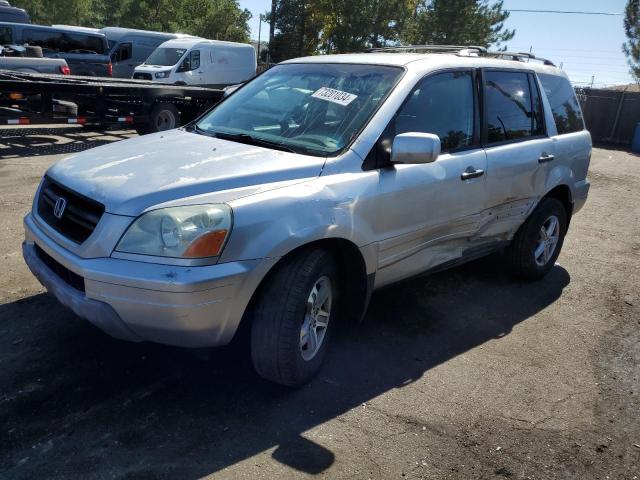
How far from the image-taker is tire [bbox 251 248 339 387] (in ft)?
9.82

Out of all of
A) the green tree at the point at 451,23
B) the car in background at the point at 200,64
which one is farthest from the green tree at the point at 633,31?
the car in background at the point at 200,64

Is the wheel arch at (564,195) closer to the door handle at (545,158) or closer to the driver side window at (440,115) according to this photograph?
the door handle at (545,158)

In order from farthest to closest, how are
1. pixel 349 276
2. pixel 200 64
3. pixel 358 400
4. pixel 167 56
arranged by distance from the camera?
pixel 167 56 → pixel 200 64 → pixel 349 276 → pixel 358 400

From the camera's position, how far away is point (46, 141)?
11.5 meters

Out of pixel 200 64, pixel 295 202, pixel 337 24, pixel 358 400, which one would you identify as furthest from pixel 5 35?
pixel 337 24

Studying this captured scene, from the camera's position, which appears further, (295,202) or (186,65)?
(186,65)

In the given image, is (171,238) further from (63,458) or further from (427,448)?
(427,448)

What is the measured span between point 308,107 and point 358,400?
184 cm

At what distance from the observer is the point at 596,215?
8930mm

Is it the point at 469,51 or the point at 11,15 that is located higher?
the point at 11,15

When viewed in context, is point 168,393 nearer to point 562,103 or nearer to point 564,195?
point 564,195

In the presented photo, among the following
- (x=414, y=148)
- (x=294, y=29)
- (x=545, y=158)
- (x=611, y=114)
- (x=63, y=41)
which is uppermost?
(x=294, y=29)

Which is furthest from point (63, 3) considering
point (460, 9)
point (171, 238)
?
point (171, 238)

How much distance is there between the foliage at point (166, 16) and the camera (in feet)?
141
